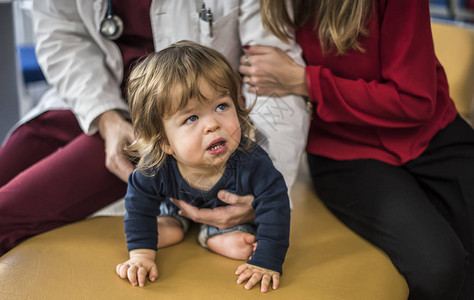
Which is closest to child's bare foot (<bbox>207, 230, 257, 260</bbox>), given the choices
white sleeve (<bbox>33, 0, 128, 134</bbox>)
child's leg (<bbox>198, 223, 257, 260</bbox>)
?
child's leg (<bbox>198, 223, 257, 260</bbox>)

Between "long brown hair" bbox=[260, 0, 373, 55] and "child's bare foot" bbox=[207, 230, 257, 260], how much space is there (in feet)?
1.51

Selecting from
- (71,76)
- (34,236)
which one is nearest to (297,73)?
(71,76)

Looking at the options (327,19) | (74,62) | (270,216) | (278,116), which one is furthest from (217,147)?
(74,62)

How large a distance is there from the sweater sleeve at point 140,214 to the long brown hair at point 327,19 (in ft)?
1.49

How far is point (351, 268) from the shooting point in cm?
92

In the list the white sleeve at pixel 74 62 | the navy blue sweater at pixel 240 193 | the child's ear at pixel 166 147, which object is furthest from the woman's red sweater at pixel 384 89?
the white sleeve at pixel 74 62

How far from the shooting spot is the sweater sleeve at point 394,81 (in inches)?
40.3

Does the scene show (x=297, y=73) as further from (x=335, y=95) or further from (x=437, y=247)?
(x=437, y=247)

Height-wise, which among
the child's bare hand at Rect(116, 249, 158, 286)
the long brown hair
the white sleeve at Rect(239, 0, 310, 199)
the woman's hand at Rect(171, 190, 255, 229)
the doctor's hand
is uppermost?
the long brown hair

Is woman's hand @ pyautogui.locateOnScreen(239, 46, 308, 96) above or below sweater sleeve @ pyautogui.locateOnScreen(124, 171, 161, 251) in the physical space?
above

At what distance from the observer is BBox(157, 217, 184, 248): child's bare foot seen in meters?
0.96

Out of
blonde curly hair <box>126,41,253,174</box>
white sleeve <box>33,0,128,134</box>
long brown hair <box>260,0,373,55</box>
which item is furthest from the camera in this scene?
white sleeve <box>33,0,128,134</box>

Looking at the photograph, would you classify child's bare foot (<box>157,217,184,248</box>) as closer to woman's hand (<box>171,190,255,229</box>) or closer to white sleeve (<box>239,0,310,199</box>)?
woman's hand (<box>171,190,255,229</box>)

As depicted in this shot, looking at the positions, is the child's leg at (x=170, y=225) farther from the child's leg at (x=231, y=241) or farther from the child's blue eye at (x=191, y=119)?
the child's blue eye at (x=191, y=119)
